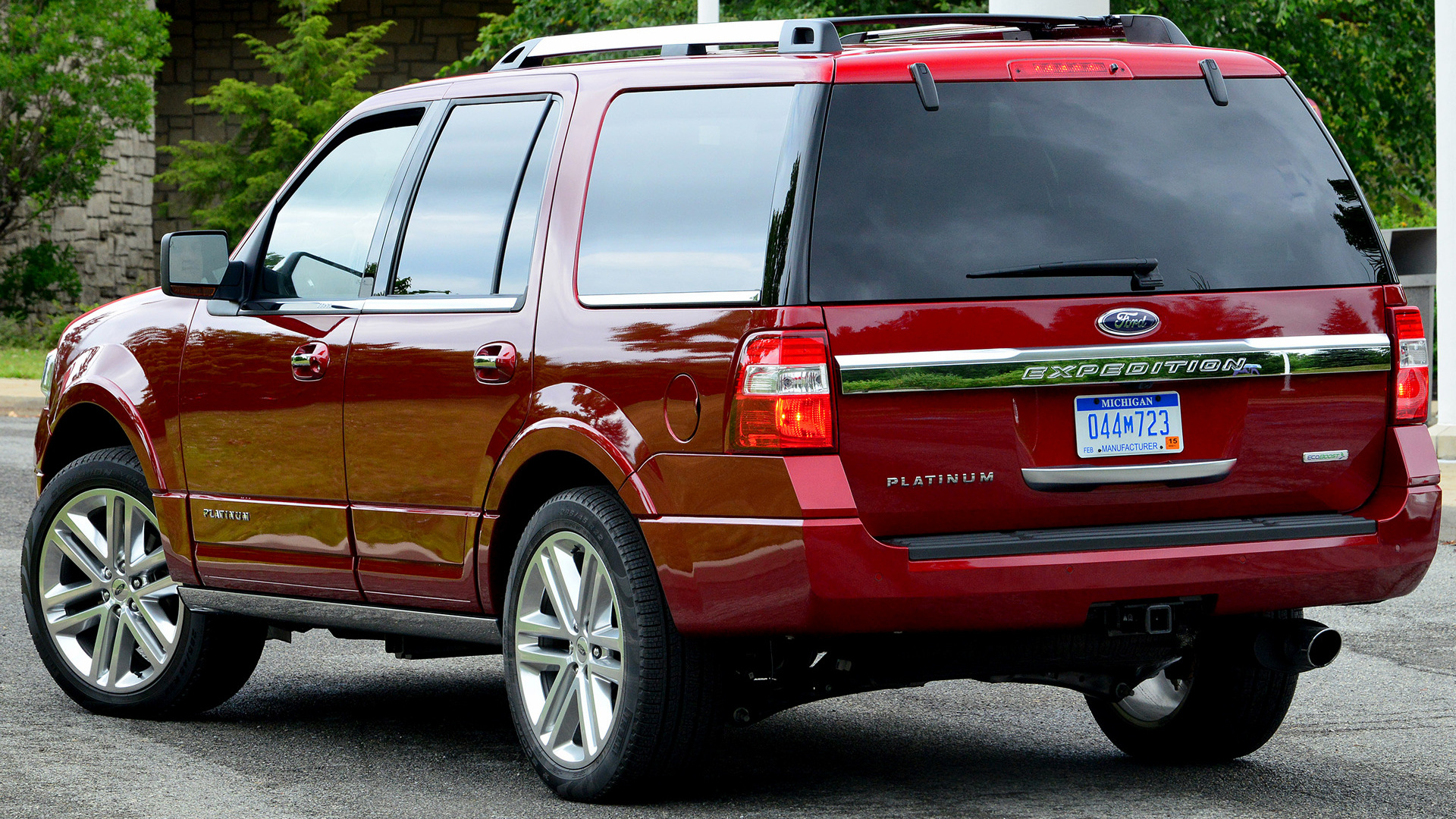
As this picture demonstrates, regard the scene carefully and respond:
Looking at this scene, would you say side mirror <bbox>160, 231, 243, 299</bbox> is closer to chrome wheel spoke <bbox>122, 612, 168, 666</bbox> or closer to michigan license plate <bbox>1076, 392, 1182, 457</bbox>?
chrome wheel spoke <bbox>122, 612, 168, 666</bbox>

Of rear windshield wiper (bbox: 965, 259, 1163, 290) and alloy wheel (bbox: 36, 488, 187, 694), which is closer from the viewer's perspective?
rear windshield wiper (bbox: 965, 259, 1163, 290)

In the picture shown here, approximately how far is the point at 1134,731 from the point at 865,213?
2120 mm

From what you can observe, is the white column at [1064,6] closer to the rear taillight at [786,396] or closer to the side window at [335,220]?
the side window at [335,220]

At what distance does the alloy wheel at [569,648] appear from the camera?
501 cm

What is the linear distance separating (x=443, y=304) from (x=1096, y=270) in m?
1.86

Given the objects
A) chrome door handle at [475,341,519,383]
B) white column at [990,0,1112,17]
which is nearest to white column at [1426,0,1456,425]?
white column at [990,0,1112,17]

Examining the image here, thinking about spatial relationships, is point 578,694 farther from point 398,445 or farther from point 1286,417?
point 1286,417

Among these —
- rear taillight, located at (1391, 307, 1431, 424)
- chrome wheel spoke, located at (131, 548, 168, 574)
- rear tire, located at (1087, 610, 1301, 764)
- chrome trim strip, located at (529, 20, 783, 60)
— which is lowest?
chrome wheel spoke, located at (131, 548, 168, 574)

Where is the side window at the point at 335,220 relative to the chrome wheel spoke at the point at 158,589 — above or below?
above

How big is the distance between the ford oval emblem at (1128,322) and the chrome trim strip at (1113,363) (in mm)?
37

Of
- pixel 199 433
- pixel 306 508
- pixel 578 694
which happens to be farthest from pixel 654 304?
pixel 199 433

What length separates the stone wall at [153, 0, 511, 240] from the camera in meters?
35.5

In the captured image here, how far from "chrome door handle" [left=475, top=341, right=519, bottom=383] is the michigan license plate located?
1.52m

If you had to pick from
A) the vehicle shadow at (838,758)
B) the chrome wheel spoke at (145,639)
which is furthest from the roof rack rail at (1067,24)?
the chrome wheel spoke at (145,639)
